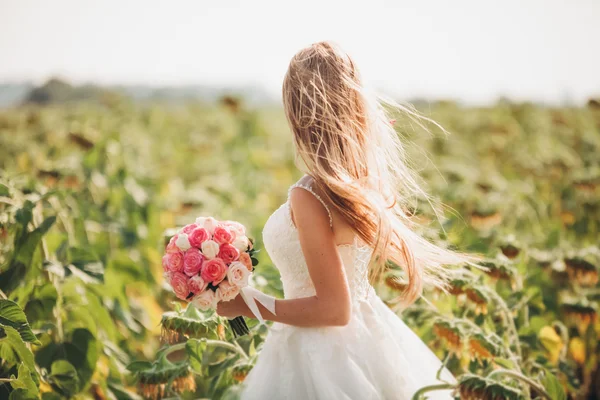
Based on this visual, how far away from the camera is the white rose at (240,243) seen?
155 centimetres

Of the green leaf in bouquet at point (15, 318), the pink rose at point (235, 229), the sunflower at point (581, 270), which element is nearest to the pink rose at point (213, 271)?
the pink rose at point (235, 229)

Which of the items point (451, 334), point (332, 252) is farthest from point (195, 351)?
point (451, 334)

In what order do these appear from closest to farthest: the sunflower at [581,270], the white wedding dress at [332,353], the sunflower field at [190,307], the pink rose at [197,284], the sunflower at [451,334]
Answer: the pink rose at [197,284], the white wedding dress at [332,353], the sunflower field at [190,307], the sunflower at [451,334], the sunflower at [581,270]

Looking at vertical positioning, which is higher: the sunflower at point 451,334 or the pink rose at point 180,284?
the pink rose at point 180,284

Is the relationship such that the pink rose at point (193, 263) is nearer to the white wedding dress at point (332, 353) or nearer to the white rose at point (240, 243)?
the white rose at point (240, 243)

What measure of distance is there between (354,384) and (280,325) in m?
0.26

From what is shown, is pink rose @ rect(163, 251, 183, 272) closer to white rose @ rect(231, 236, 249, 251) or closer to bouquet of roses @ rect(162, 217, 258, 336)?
bouquet of roses @ rect(162, 217, 258, 336)

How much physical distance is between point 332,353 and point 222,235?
16.4 inches

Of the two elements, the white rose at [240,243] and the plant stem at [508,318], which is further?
the plant stem at [508,318]

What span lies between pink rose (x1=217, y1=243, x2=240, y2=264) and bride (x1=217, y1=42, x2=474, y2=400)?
0.41 ft

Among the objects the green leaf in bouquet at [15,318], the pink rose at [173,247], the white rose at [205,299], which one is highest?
the pink rose at [173,247]

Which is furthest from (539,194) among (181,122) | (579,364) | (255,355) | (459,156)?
(181,122)

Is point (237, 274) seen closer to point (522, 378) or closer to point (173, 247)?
point (173, 247)

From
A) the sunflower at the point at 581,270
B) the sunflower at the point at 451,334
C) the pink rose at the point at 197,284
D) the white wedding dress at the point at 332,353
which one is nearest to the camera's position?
the pink rose at the point at 197,284
